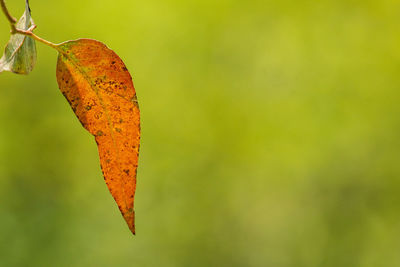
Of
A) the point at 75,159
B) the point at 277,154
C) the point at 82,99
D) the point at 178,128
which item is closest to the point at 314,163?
the point at 277,154

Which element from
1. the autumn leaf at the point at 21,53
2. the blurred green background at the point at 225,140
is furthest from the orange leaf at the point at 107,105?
the blurred green background at the point at 225,140

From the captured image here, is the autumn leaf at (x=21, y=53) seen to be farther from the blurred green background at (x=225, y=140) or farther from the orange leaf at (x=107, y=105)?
the blurred green background at (x=225, y=140)

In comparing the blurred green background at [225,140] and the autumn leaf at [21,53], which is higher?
the autumn leaf at [21,53]

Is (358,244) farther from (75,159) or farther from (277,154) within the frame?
(75,159)

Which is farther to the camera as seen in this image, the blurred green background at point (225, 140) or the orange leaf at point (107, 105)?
the blurred green background at point (225, 140)

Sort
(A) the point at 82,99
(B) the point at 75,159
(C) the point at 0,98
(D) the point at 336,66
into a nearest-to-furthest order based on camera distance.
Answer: (A) the point at 82,99, (C) the point at 0,98, (B) the point at 75,159, (D) the point at 336,66
